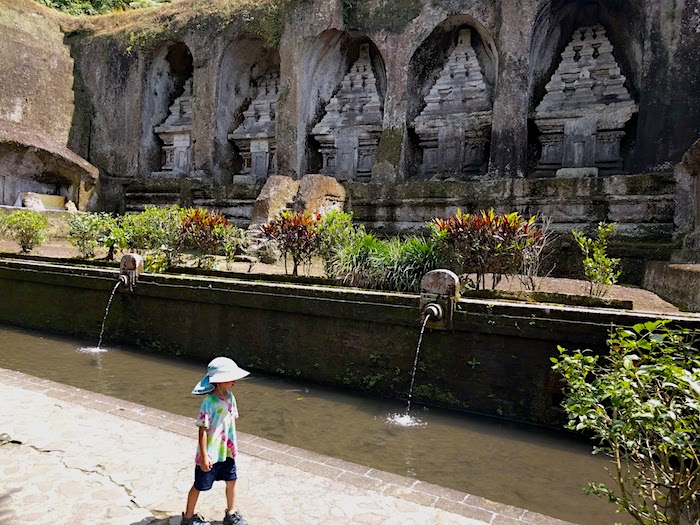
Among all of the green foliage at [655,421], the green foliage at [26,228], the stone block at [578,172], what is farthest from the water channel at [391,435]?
the stone block at [578,172]

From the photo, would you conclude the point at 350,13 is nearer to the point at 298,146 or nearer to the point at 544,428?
the point at 298,146

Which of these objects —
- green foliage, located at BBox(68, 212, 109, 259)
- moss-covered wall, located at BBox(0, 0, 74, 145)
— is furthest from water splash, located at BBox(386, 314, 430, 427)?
moss-covered wall, located at BBox(0, 0, 74, 145)

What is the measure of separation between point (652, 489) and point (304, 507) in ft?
5.74

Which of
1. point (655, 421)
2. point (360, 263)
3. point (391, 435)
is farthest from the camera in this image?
point (360, 263)

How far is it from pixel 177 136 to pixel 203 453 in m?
17.7

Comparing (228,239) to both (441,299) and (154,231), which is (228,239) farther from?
(441,299)

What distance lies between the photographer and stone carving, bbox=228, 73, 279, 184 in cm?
1745

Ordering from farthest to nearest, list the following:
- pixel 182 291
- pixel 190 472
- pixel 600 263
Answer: pixel 182 291 → pixel 600 263 → pixel 190 472

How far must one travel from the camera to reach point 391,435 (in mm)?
4883

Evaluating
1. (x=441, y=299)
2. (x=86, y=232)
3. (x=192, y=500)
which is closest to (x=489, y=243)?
(x=441, y=299)

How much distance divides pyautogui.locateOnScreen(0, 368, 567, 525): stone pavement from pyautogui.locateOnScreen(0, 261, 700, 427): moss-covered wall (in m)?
2.17

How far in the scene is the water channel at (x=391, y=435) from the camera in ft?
13.1

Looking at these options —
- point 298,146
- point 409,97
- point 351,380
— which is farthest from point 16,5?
point 351,380

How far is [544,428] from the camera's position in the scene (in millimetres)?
5070
